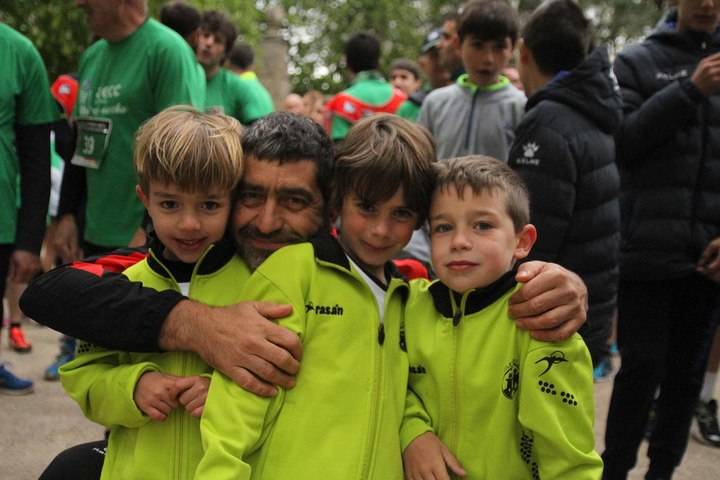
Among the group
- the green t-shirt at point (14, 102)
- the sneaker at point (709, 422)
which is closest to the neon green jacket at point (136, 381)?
the green t-shirt at point (14, 102)

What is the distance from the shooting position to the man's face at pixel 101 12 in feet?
11.2

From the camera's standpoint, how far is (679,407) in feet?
10.8

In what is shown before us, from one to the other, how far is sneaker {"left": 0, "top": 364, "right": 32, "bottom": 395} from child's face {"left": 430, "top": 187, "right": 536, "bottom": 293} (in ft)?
12.1

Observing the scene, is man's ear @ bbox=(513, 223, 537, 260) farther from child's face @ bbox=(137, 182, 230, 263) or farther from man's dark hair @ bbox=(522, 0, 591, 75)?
man's dark hair @ bbox=(522, 0, 591, 75)

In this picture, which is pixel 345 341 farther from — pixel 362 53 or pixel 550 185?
pixel 362 53

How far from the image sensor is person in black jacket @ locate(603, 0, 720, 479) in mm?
3100

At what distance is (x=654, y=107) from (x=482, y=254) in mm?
1497

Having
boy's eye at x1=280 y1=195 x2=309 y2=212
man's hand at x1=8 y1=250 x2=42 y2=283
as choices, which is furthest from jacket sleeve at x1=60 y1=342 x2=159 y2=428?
man's hand at x1=8 y1=250 x2=42 y2=283

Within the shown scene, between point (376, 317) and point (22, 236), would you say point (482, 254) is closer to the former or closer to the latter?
point (376, 317)

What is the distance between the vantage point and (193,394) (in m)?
1.82

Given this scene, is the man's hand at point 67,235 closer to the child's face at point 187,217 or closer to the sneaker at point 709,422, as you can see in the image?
the child's face at point 187,217

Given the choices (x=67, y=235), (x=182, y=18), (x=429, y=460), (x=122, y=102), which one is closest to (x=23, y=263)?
(x=67, y=235)

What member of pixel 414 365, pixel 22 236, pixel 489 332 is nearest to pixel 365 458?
pixel 414 365

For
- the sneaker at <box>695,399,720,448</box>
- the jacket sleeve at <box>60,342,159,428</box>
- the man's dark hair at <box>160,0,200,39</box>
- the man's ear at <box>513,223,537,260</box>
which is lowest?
the sneaker at <box>695,399,720,448</box>
